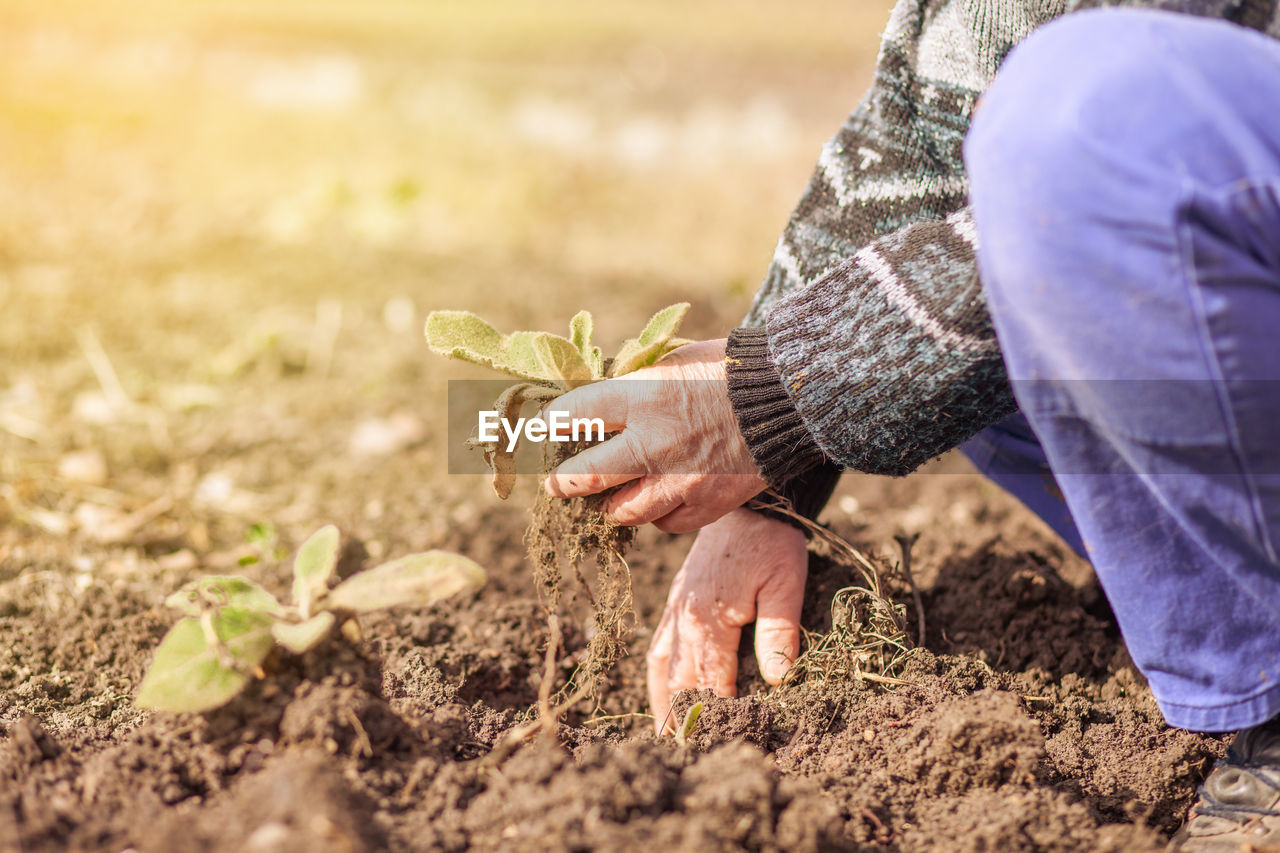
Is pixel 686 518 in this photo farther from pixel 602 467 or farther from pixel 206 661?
pixel 206 661

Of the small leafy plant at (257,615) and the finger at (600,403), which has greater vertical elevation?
the finger at (600,403)

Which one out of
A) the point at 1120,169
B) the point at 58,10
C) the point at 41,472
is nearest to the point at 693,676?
the point at 1120,169

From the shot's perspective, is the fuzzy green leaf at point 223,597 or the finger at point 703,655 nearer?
the fuzzy green leaf at point 223,597

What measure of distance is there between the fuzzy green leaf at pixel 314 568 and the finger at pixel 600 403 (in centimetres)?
36

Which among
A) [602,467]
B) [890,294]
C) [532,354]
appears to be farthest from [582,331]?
[890,294]

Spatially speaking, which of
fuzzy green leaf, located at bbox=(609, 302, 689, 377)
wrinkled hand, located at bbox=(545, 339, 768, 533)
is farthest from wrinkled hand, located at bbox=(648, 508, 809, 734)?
fuzzy green leaf, located at bbox=(609, 302, 689, 377)

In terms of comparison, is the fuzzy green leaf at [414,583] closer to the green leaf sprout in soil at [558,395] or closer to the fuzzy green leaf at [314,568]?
the fuzzy green leaf at [314,568]

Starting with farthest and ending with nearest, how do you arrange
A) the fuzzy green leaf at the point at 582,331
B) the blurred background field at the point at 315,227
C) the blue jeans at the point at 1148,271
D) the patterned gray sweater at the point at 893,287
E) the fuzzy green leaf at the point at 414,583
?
the blurred background field at the point at 315,227 < the fuzzy green leaf at the point at 582,331 < the patterned gray sweater at the point at 893,287 < the fuzzy green leaf at the point at 414,583 < the blue jeans at the point at 1148,271

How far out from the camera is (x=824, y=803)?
102cm

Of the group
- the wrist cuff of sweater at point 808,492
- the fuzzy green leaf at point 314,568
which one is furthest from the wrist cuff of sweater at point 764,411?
the fuzzy green leaf at point 314,568

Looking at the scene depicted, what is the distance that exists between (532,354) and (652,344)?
0.19 m

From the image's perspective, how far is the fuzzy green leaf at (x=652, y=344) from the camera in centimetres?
133

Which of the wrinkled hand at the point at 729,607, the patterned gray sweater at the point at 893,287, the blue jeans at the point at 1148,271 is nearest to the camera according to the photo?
the blue jeans at the point at 1148,271

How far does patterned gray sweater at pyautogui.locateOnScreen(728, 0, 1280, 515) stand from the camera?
118cm
